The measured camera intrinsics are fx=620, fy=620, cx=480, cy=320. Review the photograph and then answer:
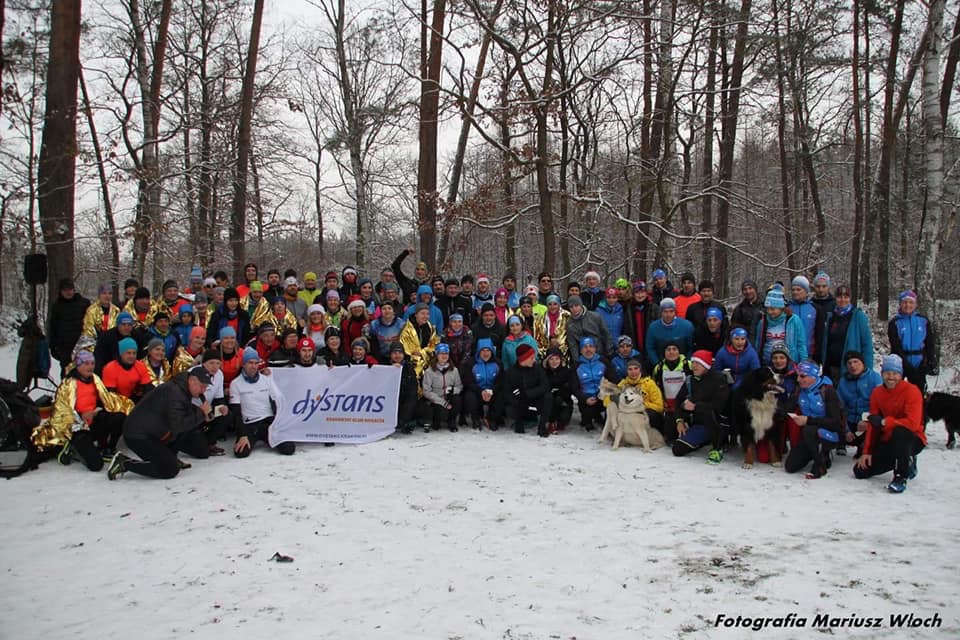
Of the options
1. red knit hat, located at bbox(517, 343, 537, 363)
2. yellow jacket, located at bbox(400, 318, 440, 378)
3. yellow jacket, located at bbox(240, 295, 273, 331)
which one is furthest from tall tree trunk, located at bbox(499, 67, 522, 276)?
yellow jacket, located at bbox(240, 295, 273, 331)

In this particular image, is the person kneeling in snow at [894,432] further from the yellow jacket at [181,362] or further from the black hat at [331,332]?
the yellow jacket at [181,362]

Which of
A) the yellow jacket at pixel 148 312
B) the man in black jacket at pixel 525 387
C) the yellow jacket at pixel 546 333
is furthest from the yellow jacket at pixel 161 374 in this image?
the yellow jacket at pixel 546 333

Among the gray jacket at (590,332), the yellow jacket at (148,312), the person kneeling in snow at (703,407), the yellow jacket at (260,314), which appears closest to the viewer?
the person kneeling in snow at (703,407)

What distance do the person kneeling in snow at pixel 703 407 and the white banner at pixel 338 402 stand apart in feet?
11.9

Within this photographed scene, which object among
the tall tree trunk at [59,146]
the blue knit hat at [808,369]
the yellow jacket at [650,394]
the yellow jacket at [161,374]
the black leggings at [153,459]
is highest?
the tall tree trunk at [59,146]

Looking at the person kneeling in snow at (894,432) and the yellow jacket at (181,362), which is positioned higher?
the yellow jacket at (181,362)

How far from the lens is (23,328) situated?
833cm

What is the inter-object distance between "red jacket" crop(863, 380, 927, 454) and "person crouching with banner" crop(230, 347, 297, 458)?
6328mm

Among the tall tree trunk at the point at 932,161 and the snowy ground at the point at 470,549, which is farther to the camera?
the tall tree trunk at the point at 932,161

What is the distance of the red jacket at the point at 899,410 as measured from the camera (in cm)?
596

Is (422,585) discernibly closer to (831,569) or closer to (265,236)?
(831,569)

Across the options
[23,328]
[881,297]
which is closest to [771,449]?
[23,328]

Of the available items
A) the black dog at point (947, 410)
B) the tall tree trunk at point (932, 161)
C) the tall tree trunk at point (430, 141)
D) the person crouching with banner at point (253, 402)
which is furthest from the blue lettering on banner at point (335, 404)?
the tall tree trunk at point (932, 161)

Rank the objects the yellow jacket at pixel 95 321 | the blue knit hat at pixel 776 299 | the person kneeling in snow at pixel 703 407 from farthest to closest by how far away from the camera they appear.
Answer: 1. the yellow jacket at pixel 95 321
2. the blue knit hat at pixel 776 299
3. the person kneeling in snow at pixel 703 407
